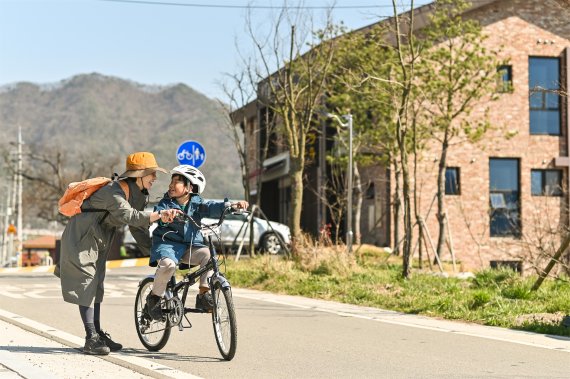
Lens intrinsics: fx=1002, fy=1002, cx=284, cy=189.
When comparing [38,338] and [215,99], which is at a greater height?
[215,99]

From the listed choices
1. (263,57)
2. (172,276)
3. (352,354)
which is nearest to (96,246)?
(172,276)

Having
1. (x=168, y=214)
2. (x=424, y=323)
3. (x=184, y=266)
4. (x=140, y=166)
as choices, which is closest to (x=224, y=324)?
(x=184, y=266)

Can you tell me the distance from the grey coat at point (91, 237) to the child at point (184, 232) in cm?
21

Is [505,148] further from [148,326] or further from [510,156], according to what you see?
[148,326]

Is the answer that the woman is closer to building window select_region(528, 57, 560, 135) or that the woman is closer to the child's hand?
the child's hand

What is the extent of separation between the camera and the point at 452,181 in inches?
1332

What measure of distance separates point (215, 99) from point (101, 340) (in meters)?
→ 21.6

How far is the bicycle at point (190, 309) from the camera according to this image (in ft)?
25.8

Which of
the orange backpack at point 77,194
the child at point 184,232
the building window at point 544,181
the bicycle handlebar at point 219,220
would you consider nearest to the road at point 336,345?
the child at point 184,232

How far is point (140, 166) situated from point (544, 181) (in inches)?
1102

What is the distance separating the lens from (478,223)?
33.5 meters

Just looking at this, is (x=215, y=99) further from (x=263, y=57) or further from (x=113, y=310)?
(x=113, y=310)

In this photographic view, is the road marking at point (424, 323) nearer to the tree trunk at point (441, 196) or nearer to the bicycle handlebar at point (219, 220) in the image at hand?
the bicycle handlebar at point (219, 220)

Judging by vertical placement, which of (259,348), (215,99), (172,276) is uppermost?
(215,99)
